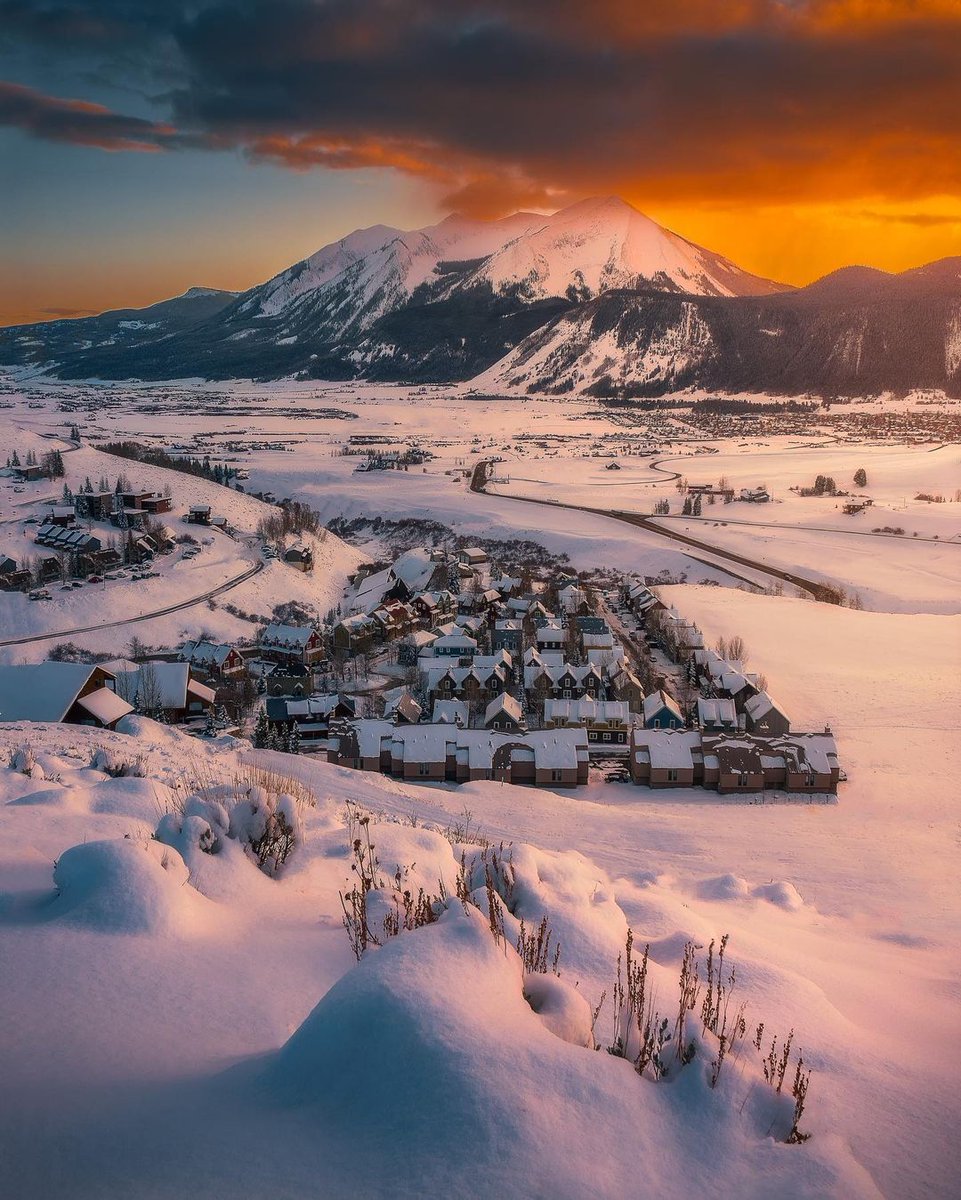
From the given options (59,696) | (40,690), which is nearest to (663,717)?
(59,696)

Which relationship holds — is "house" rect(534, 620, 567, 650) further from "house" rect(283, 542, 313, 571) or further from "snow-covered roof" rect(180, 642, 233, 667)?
"house" rect(283, 542, 313, 571)

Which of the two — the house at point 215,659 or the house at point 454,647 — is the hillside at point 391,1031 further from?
the house at point 454,647

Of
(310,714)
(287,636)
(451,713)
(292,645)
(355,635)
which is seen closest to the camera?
(310,714)

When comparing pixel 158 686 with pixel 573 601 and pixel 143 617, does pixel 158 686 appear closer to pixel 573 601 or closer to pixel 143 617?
pixel 143 617

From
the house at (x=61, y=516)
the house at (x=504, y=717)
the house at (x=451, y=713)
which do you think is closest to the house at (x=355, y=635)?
the house at (x=451, y=713)

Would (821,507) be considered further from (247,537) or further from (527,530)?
(247,537)

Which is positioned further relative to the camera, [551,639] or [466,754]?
[551,639]

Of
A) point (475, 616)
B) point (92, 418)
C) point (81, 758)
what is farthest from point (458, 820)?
point (92, 418)
